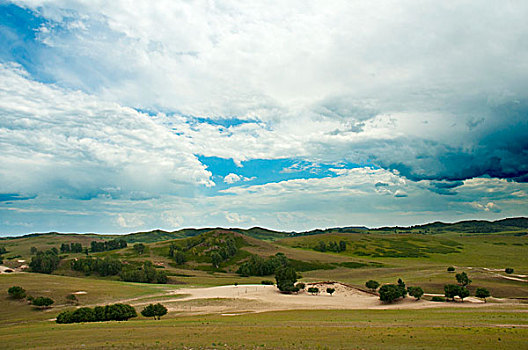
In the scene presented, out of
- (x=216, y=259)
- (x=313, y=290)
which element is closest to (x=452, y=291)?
(x=313, y=290)

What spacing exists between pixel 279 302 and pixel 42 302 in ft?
195

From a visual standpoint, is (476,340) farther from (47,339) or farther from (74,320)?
(74,320)

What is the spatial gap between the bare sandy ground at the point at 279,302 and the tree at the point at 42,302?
2759cm

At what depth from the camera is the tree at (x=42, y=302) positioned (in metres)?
79.4

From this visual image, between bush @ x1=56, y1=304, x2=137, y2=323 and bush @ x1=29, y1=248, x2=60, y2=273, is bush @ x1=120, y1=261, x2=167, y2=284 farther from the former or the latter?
bush @ x1=56, y1=304, x2=137, y2=323

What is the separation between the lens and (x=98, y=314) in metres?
59.0

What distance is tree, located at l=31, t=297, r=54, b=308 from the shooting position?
7938cm

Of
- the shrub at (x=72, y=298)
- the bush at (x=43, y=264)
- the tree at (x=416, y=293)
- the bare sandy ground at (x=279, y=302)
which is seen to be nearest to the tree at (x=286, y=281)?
the bare sandy ground at (x=279, y=302)

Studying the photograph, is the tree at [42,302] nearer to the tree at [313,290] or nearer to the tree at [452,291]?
the tree at [313,290]

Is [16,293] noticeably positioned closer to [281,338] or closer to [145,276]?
[145,276]

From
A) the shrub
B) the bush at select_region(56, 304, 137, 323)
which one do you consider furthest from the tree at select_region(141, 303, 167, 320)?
the shrub

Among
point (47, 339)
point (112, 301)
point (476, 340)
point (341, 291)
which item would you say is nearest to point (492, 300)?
point (341, 291)

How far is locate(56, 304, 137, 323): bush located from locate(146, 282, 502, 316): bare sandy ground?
47.7 ft

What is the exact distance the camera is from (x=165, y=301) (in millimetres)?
83688
